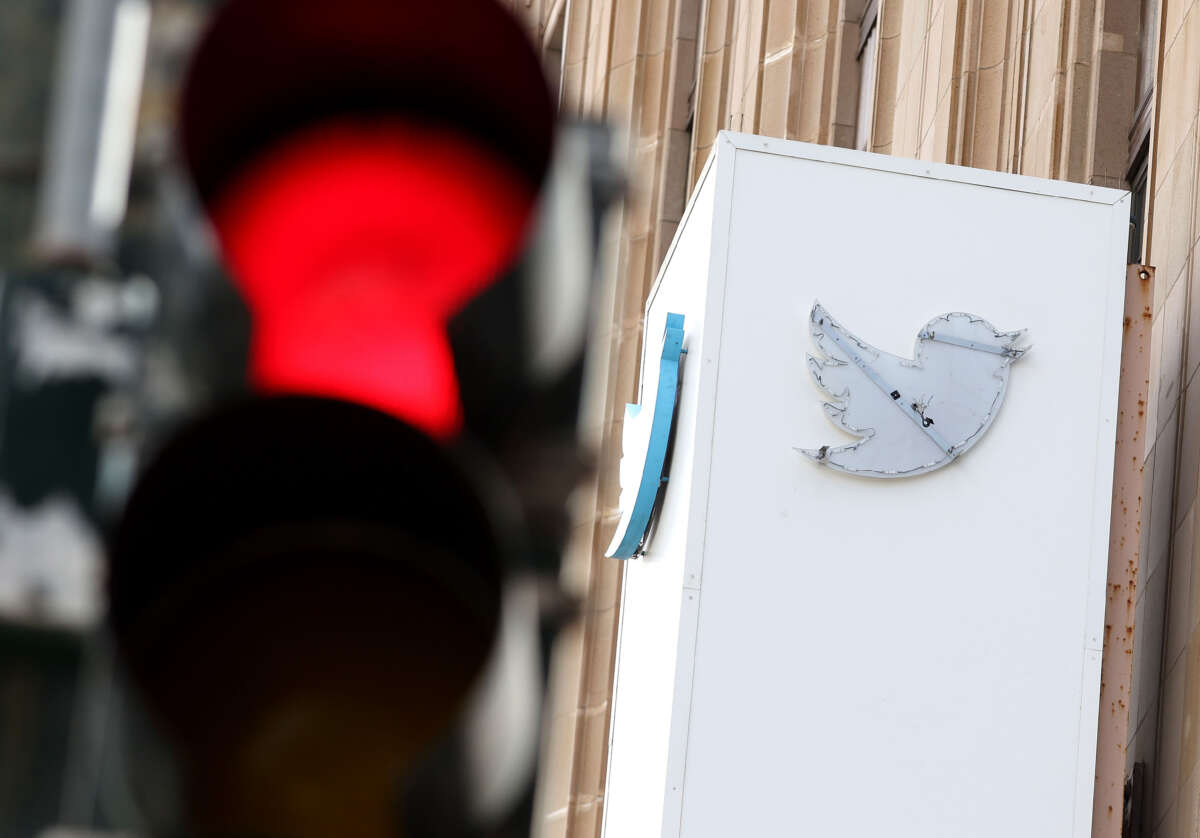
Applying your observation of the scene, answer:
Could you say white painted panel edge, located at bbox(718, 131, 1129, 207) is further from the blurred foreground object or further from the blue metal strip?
the blurred foreground object

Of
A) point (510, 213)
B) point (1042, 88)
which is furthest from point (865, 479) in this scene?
point (510, 213)

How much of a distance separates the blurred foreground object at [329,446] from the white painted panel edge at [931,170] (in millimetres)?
5801

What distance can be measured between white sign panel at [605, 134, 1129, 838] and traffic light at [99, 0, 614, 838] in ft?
17.2

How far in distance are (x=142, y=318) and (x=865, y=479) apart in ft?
19.0

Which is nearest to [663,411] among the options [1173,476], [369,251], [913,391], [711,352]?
[711,352]

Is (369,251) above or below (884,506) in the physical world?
above

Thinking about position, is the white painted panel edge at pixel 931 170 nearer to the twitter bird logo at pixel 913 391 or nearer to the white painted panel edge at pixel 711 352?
the white painted panel edge at pixel 711 352

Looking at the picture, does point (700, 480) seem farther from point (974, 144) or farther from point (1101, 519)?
point (974, 144)

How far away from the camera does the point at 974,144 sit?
39.8 feet

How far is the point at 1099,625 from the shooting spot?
7238 mm

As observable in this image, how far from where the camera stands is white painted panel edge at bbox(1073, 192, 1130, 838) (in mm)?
7098

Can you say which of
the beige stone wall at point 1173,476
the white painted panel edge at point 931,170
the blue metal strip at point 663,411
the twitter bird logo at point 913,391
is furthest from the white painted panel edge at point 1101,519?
the blue metal strip at point 663,411

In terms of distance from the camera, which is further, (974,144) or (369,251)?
(974,144)

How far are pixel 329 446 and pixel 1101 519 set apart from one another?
5896mm
